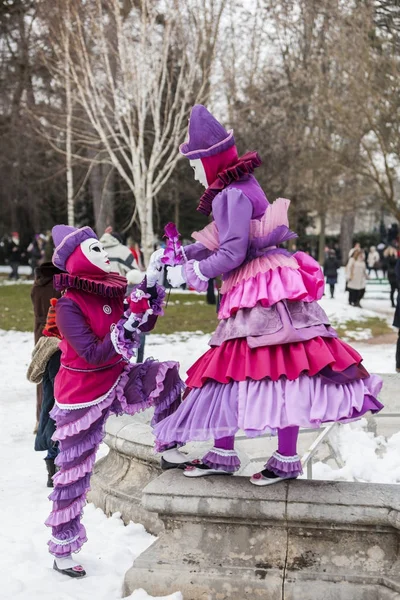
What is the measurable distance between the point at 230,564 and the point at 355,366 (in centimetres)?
108

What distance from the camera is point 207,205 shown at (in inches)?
147

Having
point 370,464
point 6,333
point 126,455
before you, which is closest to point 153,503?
point 126,455

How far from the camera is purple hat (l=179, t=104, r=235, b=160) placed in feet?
11.9

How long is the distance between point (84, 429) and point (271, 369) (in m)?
1.09

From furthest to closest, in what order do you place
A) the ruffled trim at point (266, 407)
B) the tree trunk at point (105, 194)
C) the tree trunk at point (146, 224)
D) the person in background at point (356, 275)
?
1. the tree trunk at point (105, 194)
2. the tree trunk at point (146, 224)
3. the person in background at point (356, 275)
4. the ruffled trim at point (266, 407)

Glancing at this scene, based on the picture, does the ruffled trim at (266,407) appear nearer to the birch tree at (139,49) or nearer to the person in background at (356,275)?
the birch tree at (139,49)

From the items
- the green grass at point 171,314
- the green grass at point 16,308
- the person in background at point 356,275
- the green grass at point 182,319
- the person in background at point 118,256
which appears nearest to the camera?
the person in background at point 118,256

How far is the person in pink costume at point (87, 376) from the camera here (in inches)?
147

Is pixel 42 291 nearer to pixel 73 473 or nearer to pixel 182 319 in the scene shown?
pixel 73 473

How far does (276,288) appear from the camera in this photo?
346cm

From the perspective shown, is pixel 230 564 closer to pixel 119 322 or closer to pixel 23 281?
pixel 119 322

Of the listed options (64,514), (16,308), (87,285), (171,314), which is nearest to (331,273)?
(171,314)

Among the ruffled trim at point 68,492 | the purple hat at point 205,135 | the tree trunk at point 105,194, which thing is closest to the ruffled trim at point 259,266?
the purple hat at point 205,135

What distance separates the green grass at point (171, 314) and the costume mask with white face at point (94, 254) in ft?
33.8
